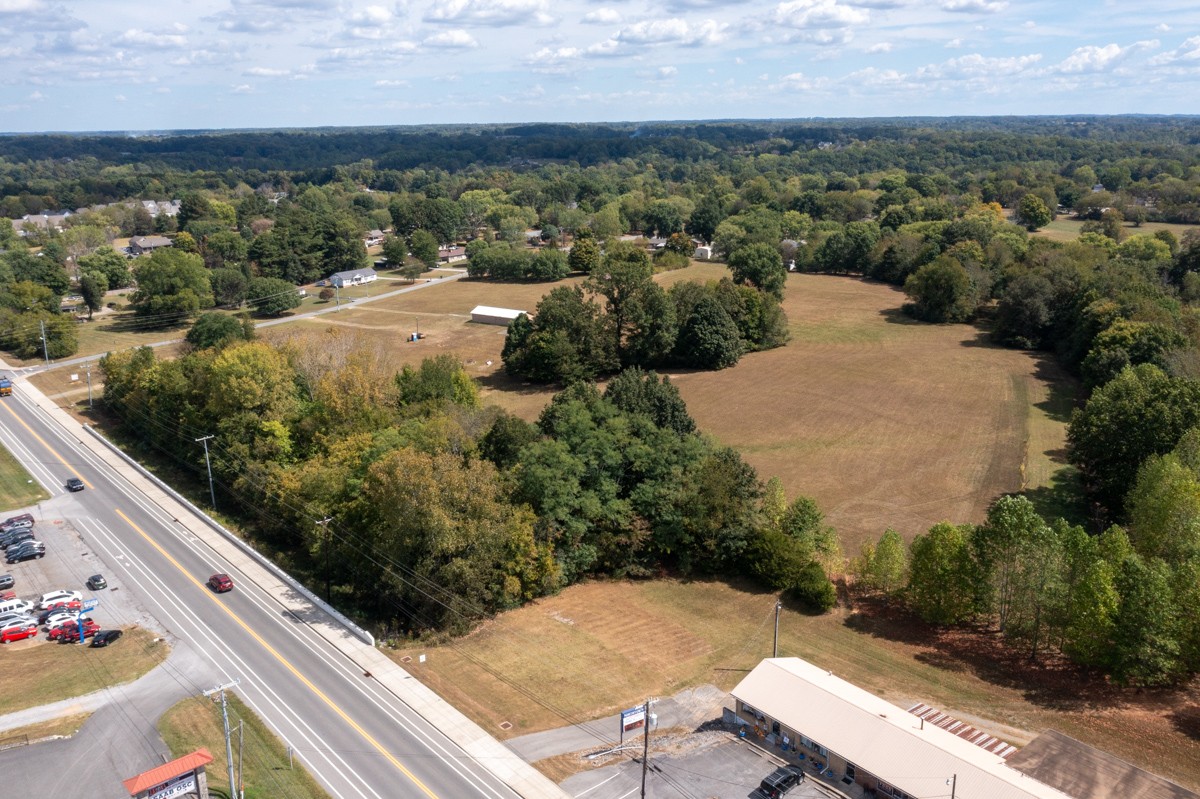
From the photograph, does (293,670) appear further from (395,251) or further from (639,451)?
(395,251)

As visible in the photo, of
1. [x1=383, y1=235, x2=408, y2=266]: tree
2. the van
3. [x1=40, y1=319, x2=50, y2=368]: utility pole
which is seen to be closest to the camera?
the van

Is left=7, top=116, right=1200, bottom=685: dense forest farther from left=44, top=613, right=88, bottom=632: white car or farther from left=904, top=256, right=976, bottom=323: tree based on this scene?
left=44, top=613, right=88, bottom=632: white car

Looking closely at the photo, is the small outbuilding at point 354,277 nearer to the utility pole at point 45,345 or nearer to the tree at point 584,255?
the tree at point 584,255

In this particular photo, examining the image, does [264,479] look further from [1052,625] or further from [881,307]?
[881,307]

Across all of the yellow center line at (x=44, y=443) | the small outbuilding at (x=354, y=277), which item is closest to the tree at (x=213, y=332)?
the yellow center line at (x=44, y=443)

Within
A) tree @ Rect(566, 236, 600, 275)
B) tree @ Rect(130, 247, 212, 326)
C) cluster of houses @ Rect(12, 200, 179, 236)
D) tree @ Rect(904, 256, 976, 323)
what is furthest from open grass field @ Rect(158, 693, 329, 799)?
cluster of houses @ Rect(12, 200, 179, 236)

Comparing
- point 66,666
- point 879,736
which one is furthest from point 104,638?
point 879,736
